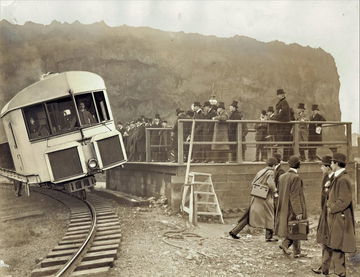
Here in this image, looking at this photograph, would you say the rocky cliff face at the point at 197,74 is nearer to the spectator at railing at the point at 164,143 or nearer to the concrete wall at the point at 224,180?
the spectator at railing at the point at 164,143

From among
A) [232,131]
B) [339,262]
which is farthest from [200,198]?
[339,262]

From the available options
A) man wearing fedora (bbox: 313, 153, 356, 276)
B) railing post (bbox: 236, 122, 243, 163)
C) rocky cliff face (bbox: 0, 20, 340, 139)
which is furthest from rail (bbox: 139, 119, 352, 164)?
rocky cliff face (bbox: 0, 20, 340, 139)

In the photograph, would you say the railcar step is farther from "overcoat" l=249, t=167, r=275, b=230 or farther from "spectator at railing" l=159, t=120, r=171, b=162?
"spectator at railing" l=159, t=120, r=171, b=162

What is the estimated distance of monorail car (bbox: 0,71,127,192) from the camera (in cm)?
743

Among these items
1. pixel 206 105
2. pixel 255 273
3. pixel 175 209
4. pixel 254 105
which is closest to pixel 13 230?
pixel 175 209

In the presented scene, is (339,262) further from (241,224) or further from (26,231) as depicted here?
(26,231)

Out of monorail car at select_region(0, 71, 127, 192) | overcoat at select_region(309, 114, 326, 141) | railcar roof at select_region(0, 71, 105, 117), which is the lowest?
overcoat at select_region(309, 114, 326, 141)

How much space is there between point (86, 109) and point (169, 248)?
13.0 ft

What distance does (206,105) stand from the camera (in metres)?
9.16

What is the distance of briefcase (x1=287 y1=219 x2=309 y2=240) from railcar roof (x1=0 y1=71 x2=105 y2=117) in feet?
17.7

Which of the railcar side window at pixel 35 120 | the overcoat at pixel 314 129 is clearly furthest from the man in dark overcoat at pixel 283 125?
the railcar side window at pixel 35 120

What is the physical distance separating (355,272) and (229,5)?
503 centimetres

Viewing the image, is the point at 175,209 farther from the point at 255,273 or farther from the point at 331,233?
the point at 331,233

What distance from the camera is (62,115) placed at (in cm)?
769
